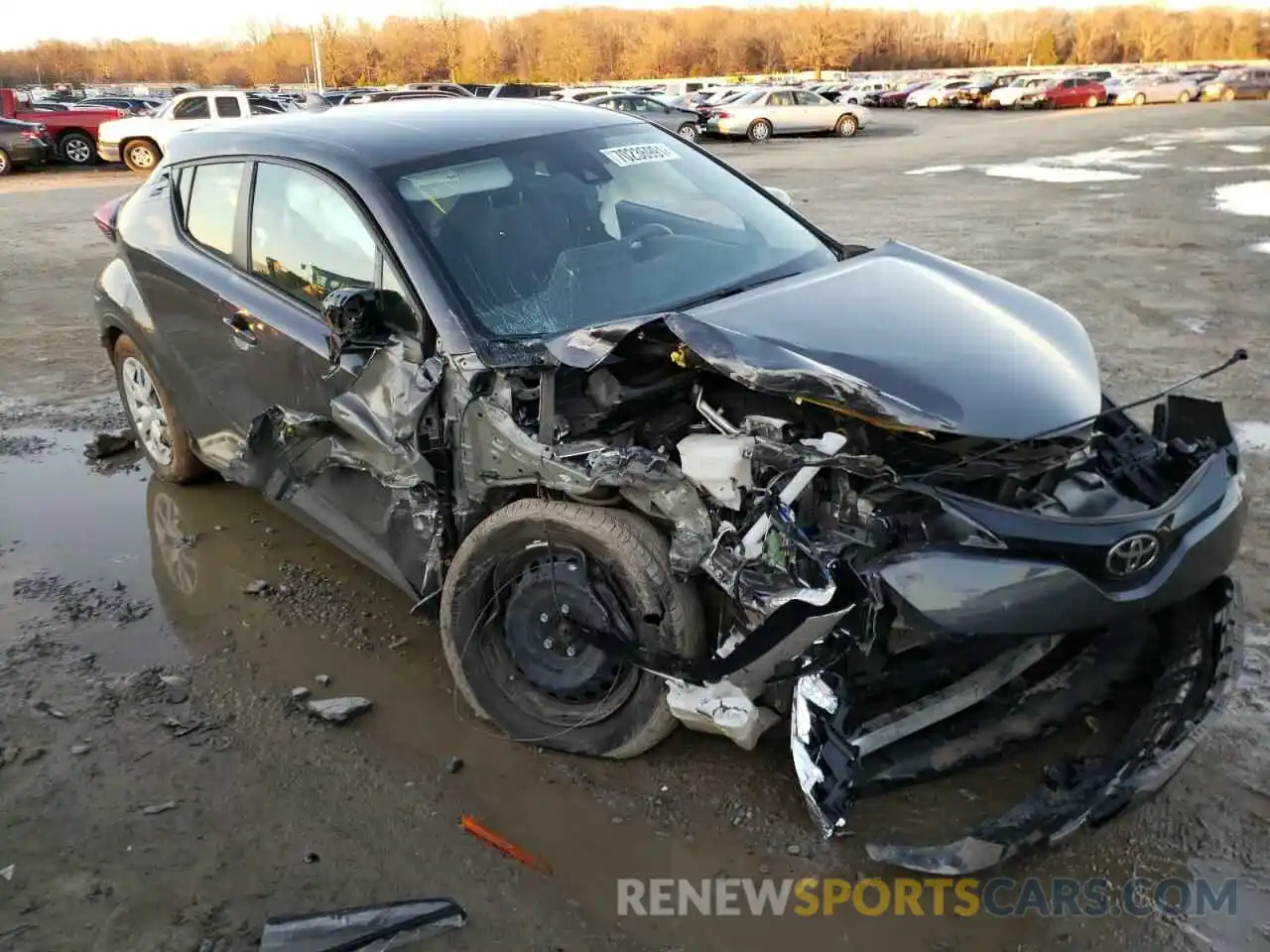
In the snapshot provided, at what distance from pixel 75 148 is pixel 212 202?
69.8 feet

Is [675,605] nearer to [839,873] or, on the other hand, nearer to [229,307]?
[839,873]

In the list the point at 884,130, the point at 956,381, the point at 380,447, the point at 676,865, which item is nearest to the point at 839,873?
the point at 676,865

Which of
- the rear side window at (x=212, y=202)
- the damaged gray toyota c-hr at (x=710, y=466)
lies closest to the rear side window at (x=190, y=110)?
the rear side window at (x=212, y=202)

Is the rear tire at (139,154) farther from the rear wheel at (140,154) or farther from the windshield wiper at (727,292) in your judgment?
the windshield wiper at (727,292)

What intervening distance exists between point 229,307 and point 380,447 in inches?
44.0

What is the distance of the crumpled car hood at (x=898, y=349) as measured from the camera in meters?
2.59

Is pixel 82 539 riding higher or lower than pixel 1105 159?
lower

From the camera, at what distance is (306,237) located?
11.9 ft

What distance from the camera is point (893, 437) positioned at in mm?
2742

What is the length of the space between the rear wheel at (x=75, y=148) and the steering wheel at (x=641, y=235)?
22.6 m

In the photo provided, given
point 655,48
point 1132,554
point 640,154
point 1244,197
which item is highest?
point 655,48

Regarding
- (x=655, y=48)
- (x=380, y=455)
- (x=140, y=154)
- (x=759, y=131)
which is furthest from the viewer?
(x=655, y=48)

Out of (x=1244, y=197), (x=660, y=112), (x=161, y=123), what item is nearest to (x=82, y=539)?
(x=1244, y=197)

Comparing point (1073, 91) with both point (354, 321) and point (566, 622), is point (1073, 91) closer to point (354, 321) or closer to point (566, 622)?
point (354, 321)
